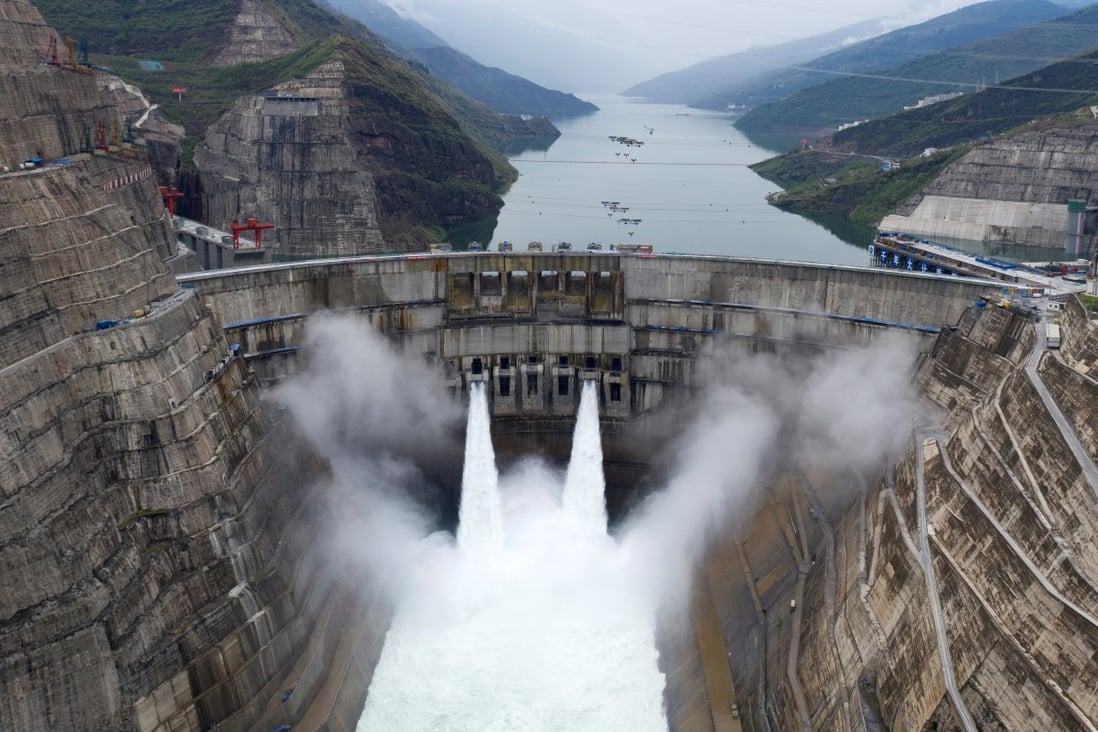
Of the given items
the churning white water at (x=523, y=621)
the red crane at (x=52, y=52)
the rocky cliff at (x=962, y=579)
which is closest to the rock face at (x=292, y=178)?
the red crane at (x=52, y=52)

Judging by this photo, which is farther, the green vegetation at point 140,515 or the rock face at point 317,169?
the rock face at point 317,169

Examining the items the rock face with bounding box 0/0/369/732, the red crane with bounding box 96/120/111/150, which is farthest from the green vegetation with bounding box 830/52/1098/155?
the rock face with bounding box 0/0/369/732

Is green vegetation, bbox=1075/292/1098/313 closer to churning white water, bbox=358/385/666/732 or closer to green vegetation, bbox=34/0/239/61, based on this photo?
churning white water, bbox=358/385/666/732

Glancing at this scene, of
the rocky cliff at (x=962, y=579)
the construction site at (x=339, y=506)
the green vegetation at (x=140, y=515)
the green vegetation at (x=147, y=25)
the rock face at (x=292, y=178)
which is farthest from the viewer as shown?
the green vegetation at (x=147, y=25)

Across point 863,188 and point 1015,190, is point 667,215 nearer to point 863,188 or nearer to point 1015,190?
point 863,188

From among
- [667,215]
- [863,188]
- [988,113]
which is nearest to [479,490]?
[667,215]

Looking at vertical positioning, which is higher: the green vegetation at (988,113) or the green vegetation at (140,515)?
the green vegetation at (988,113)

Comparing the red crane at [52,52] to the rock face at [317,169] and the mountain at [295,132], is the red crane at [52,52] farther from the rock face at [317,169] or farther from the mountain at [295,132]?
the rock face at [317,169]
